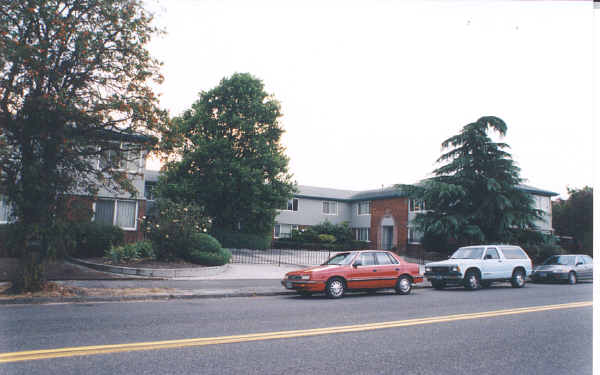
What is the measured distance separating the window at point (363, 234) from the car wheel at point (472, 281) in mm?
27324

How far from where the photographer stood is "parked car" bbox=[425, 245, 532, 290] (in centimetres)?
1627

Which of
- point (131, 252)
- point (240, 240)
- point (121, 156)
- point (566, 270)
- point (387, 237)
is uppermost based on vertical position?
point (121, 156)

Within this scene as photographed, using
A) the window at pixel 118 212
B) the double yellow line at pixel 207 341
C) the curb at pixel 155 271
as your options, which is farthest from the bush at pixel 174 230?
the double yellow line at pixel 207 341

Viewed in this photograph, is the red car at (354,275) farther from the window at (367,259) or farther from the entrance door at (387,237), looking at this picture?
the entrance door at (387,237)

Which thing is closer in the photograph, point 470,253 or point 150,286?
point 150,286

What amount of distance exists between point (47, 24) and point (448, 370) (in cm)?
1150

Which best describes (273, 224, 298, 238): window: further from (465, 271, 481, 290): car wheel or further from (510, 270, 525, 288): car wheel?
(465, 271, 481, 290): car wheel

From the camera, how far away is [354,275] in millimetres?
13508

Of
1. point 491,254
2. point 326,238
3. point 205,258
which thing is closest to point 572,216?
point 326,238

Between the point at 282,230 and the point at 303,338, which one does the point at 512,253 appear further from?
the point at 282,230

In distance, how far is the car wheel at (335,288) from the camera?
42.7 ft

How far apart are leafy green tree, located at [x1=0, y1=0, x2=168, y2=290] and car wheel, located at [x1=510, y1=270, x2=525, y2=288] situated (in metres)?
14.4

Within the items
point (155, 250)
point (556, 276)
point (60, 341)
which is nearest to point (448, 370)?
point (60, 341)

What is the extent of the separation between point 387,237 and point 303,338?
116ft
